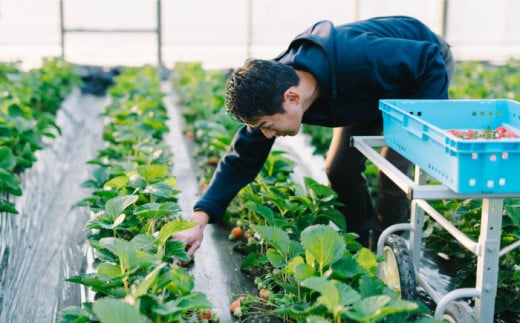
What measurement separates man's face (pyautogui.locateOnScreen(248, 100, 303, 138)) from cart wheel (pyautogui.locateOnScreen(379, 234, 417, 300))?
608mm

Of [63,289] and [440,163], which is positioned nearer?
[440,163]

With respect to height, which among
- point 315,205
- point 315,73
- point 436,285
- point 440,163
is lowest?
point 436,285

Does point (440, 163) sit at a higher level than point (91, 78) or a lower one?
higher

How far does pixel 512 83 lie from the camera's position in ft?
25.6

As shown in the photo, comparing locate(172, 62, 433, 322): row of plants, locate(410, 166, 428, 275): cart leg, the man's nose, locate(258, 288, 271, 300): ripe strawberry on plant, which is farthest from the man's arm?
locate(410, 166, 428, 275): cart leg

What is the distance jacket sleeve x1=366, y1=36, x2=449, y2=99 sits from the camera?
3.16 meters

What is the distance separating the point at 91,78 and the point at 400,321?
29.5 ft

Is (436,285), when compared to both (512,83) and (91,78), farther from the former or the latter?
(91,78)

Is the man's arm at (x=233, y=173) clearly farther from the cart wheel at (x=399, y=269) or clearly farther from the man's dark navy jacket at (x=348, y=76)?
the cart wheel at (x=399, y=269)

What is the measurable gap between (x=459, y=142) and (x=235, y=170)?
127 centimetres

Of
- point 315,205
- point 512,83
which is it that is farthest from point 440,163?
point 512,83

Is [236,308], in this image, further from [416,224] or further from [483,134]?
[483,134]

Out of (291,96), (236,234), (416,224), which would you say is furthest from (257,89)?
(236,234)

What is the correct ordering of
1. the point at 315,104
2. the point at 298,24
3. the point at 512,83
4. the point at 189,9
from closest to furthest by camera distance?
the point at 315,104 < the point at 512,83 < the point at 189,9 < the point at 298,24
